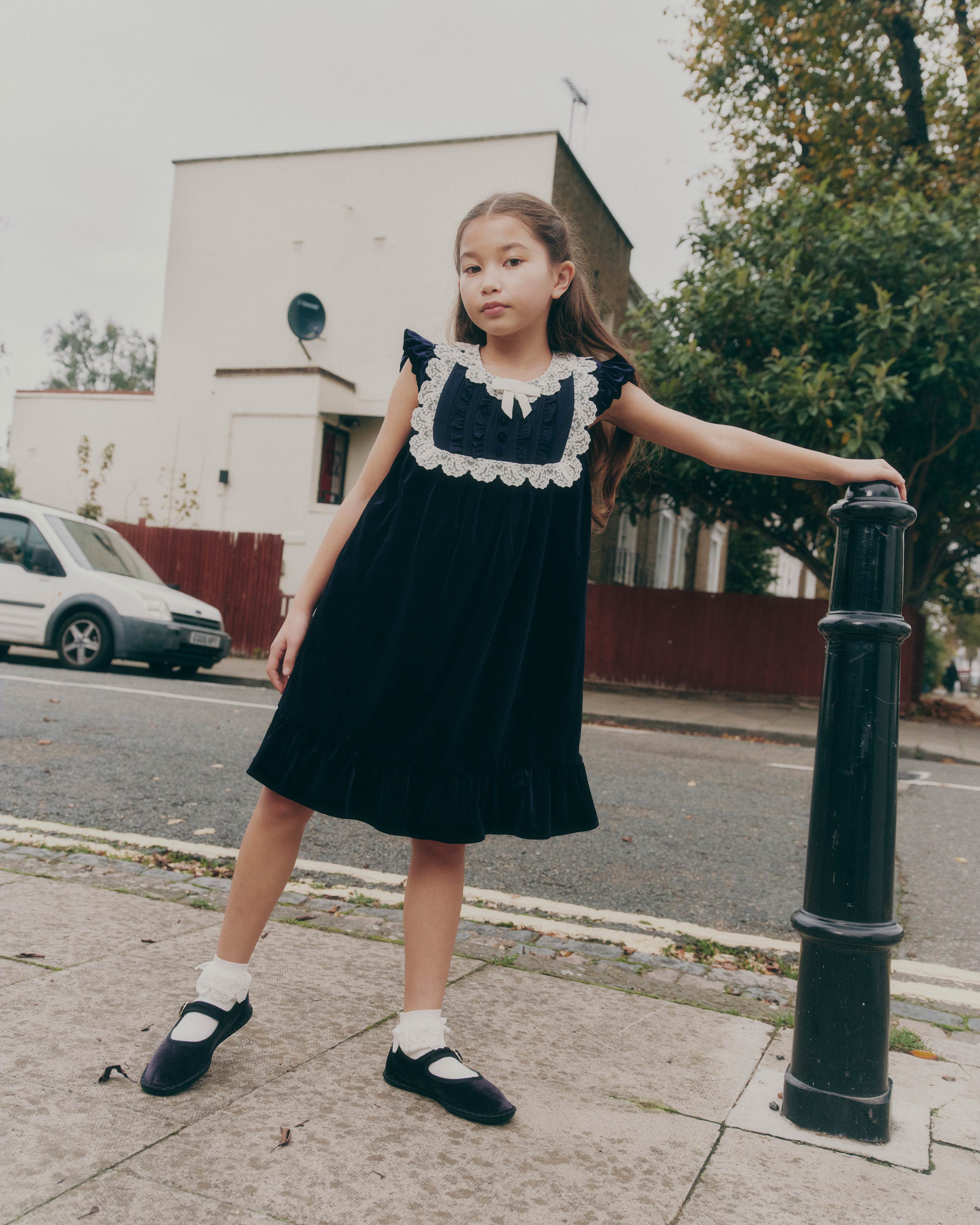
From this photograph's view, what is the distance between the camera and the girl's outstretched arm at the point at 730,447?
1.92 metres

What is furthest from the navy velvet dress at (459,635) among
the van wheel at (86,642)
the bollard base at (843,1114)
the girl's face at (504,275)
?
the van wheel at (86,642)

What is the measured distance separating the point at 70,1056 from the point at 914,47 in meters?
17.8

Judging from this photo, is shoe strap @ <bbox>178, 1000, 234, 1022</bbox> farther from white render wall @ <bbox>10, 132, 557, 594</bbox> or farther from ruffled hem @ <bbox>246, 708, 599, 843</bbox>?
white render wall @ <bbox>10, 132, 557, 594</bbox>

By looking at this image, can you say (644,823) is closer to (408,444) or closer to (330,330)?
(408,444)

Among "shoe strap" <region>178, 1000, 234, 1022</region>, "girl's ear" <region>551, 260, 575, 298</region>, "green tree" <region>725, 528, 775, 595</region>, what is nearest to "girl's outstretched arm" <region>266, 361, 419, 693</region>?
"girl's ear" <region>551, 260, 575, 298</region>

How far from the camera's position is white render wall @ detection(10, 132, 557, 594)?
55.4 ft

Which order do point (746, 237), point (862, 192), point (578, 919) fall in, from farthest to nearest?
point (862, 192), point (746, 237), point (578, 919)

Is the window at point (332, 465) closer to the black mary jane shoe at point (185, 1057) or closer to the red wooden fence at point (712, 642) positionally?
the red wooden fence at point (712, 642)

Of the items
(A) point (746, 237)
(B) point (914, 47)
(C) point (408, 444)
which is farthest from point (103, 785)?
(B) point (914, 47)

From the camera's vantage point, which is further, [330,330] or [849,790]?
[330,330]

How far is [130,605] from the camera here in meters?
10.2

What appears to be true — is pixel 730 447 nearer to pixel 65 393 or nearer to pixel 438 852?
pixel 438 852

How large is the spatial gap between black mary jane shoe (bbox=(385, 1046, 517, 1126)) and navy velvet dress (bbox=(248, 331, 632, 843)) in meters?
0.44

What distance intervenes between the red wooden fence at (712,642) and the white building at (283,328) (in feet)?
16.2
